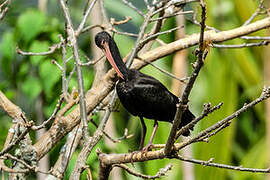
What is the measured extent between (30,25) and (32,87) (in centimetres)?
45

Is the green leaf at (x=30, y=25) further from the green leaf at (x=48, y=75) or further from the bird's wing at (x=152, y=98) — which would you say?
the bird's wing at (x=152, y=98)

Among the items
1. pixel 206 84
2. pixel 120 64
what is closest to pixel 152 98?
pixel 120 64

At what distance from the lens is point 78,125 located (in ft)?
11.0

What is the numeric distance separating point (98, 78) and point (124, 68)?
21 cm

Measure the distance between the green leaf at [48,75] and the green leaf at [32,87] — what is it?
0.12 metres

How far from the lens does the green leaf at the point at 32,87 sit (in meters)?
4.11

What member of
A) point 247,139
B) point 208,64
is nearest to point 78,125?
point 208,64

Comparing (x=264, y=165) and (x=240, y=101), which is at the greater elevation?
(x=240, y=101)

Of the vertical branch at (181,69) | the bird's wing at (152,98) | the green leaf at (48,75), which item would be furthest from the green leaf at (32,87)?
the vertical branch at (181,69)

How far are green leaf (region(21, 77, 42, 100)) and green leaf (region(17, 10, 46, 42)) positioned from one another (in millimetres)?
306

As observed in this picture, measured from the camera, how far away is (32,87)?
4.15 meters

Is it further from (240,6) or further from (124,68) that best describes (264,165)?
(124,68)

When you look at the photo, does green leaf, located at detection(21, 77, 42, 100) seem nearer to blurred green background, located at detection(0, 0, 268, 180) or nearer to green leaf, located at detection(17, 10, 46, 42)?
blurred green background, located at detection(0, 0, 268, 180)

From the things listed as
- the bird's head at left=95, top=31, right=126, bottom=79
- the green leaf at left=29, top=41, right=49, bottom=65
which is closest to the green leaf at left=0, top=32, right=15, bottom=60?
the green leaf at left=29, top=41, right=49, bottom=65
